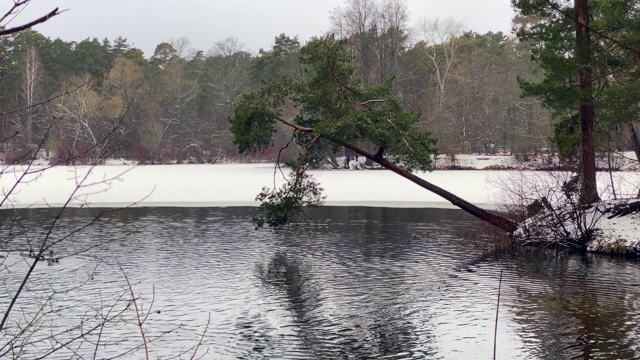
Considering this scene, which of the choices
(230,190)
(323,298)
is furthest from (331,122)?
(230,190)

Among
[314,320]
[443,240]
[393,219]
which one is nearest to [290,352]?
[314,320]

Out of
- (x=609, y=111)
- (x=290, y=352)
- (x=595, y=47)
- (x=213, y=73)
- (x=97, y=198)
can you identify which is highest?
(x=213, y=73)

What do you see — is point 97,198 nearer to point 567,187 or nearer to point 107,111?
point 567,187

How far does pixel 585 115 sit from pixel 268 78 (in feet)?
138

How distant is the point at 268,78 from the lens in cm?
6131

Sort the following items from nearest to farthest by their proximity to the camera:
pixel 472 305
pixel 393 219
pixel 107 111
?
pixel 472 305 < pixel 393 219 < pixel 107 111

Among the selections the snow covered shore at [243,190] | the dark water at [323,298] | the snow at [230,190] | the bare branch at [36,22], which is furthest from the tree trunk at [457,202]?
the bare branch at [36,22]

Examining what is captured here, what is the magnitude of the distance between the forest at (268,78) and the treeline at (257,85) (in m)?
0.11

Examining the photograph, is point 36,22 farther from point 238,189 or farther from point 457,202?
A: point 238,189

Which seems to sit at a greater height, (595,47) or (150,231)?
(595,47)

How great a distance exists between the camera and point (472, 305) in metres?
13.8

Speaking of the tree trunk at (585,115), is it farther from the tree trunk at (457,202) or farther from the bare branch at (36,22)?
the bare branch at (36,22)

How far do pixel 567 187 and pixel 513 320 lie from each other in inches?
355

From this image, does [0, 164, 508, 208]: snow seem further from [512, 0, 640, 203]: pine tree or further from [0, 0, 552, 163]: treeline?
[0, 0, 552, 163]: treeline
